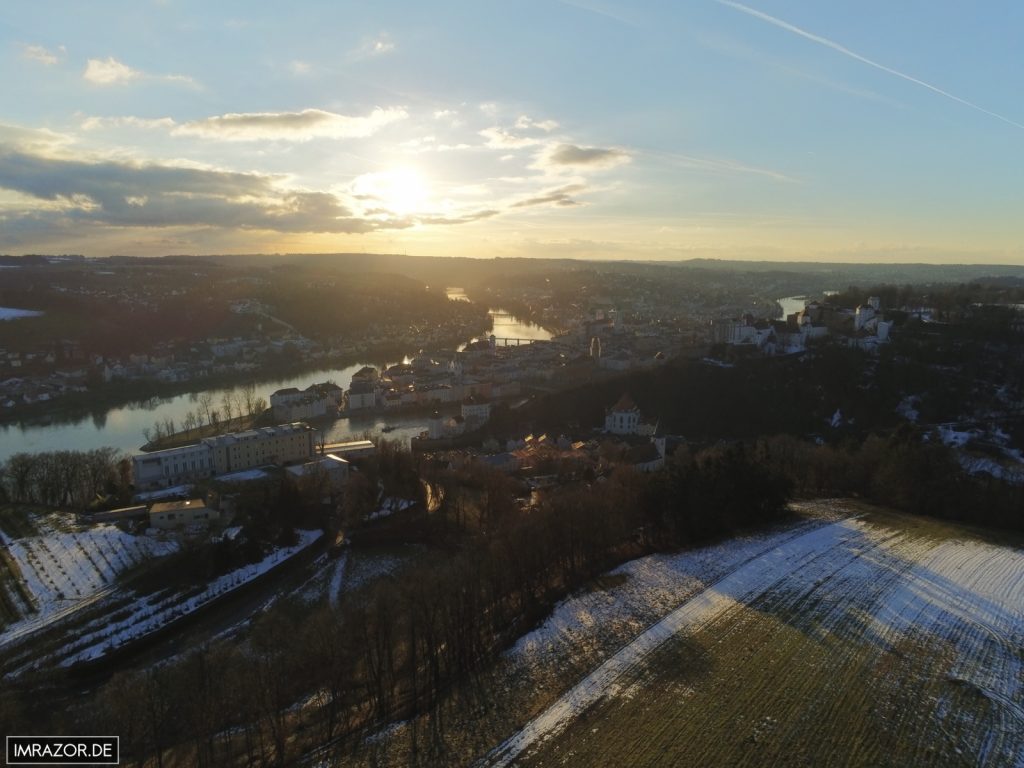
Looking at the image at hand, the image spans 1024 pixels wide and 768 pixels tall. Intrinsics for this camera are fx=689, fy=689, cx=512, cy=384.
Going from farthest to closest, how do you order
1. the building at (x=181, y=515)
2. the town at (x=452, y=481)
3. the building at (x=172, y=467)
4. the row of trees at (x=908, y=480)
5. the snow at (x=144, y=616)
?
the building at (x=172, y=467)
the building at (x=181, y=515)
the row of trees at (x=908, y=480)
the snow at (x=144, y=616)
the town at (x=452, y=481)

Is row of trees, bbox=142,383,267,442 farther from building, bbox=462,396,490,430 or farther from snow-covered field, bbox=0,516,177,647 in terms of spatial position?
snow-covered field, bbox=0,516,177,647

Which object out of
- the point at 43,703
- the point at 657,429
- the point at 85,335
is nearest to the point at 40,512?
the point at 43,703

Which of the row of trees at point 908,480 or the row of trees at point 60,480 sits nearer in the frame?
the row of trees at point 908,480

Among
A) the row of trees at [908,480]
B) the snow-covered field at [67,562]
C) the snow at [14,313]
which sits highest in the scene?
the row of trees at [908,480]

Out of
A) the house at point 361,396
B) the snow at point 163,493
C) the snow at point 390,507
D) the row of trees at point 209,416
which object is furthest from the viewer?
the house at point 361,396

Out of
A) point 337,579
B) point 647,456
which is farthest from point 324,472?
point 647,456

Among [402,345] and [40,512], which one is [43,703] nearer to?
[40,512]

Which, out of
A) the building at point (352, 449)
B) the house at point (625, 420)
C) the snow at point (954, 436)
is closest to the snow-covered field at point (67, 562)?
the building at point (352, 449)

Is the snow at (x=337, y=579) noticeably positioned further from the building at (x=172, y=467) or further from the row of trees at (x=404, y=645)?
the building at (x=172, y=467)
